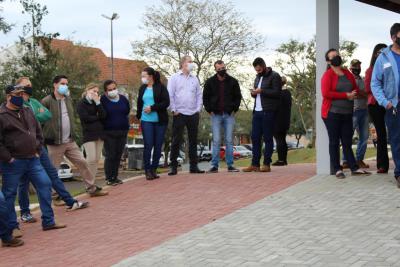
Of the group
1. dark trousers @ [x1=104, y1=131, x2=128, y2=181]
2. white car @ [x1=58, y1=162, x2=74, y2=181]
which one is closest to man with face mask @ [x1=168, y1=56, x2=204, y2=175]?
dark trousers @ [x1=104, y1=131, x2=128, y2=181]

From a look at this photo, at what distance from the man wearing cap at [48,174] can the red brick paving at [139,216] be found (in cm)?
17

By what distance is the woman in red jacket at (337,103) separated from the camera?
9.53 metres

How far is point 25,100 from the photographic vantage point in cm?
862

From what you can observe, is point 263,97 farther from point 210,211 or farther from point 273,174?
point 210,211

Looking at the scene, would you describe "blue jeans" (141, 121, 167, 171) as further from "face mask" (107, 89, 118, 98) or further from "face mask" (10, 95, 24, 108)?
"face mask" (10, 95, 24, 108)

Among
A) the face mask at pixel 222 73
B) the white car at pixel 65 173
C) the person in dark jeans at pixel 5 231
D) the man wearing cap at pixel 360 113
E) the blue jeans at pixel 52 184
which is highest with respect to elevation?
the face mask at pixel 222 73

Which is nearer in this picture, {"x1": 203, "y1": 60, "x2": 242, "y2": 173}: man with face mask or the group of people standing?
the group of people standing

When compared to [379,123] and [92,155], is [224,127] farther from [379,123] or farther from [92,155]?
[379,123]

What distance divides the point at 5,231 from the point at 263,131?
4.99 m

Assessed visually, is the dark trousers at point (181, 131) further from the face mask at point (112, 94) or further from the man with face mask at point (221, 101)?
the face mask at point (112, 94)

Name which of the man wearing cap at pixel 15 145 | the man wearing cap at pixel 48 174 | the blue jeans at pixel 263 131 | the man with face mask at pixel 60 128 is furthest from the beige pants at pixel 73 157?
the blue jeans at pixel 263 131

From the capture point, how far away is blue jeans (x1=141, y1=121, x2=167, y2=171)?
11.0m

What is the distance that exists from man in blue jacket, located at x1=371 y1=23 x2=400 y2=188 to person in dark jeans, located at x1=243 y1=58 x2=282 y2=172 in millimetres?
2351

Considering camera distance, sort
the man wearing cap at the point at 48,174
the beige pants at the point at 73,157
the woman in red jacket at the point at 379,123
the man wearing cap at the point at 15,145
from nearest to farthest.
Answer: the man wearing cap at the point at 15,145 → the man wearing cap at the point at 48,174 → the beige pants at the point at 73,157 → the woman in red jacket at the point at 379,123
